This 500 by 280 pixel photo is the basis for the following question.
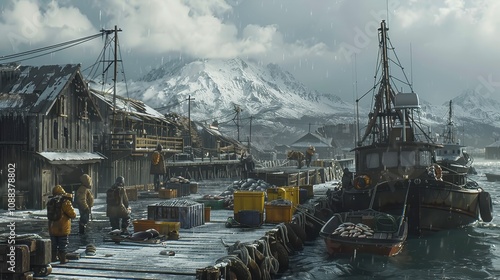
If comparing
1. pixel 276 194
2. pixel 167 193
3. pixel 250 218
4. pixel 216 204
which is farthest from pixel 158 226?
pixel 167 193

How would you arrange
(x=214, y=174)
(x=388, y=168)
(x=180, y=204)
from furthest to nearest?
(x=214, y=174), (x=388, y=168), (x=180, y=204)

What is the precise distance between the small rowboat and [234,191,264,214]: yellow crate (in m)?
2.82

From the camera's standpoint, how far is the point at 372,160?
25.2m

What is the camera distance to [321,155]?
127 meters

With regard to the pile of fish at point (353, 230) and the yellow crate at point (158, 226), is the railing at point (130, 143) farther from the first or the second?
the yellow crate at point (158, 226)

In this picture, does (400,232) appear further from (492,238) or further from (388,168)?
(492,238)

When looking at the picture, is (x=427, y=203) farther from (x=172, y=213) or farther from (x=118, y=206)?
(x=118, y=206)

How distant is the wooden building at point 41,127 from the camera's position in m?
25.2

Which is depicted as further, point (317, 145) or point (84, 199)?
point (317, 145)

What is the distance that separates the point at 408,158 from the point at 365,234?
7.63m

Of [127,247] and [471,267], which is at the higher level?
[127,247]

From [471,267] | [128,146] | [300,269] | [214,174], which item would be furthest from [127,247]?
[214,174]

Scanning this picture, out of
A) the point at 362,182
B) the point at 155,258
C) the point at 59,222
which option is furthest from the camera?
the point at 362,182

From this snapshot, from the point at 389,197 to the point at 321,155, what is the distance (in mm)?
104622
